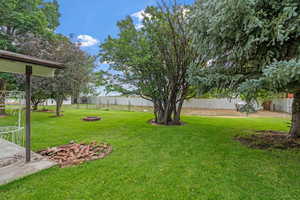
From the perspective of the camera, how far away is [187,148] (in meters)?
3.53

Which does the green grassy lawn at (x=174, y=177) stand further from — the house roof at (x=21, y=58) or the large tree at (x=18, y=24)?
the large tree at (x=18, y=24)

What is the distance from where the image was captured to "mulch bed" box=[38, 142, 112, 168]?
284 cm

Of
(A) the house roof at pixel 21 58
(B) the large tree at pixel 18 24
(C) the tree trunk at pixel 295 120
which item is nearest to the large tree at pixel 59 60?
(B) the large tree at pixel 18 24

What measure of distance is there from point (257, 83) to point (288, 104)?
14.2m

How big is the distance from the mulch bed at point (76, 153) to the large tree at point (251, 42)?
2790 millimetres

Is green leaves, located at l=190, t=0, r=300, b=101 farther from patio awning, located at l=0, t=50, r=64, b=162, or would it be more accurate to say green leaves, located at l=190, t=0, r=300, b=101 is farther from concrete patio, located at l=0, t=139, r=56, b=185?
concrete patio, located at l=0, t=139, r=56, b=185

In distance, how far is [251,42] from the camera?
2488 millimetres

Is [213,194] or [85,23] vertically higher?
[85,23]

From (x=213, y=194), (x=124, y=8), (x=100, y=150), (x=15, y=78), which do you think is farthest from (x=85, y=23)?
(x=213, y=194)

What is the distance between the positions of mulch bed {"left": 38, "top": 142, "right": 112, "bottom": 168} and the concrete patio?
8.7 inches

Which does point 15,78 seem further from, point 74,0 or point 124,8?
point 124,8

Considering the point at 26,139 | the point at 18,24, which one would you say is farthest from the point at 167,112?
the point at 18,24

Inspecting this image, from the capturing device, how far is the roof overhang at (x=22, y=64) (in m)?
2.04

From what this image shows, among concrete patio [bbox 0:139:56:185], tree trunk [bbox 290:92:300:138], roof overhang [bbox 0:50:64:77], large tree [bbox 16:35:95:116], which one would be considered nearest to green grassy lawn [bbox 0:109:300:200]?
concrete patio [bbox 0:139:56:185]
